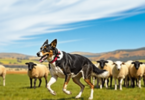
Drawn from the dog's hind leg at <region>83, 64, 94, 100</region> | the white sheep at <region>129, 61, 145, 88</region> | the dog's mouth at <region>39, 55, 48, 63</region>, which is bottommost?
the white sheep at <region>129, 61, 145, 88</region>

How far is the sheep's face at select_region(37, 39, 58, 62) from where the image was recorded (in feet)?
27.9

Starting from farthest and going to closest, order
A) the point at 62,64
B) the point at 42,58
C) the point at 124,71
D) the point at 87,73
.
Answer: the point at 124,71, the point at 87,73, the point at 62,64, the point at 42,58

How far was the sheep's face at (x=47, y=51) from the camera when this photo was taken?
8.51 meters

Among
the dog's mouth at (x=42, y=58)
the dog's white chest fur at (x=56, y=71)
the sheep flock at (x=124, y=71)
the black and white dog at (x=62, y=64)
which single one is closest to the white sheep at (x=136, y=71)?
the sheep flock at (x=124, y=71)

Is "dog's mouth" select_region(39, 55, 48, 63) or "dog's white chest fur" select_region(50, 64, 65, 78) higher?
"dog's mouth" select_region(39, 55, 48, 63)

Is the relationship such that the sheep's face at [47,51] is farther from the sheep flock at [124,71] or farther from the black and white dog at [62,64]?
the sheep flock at [124,71]

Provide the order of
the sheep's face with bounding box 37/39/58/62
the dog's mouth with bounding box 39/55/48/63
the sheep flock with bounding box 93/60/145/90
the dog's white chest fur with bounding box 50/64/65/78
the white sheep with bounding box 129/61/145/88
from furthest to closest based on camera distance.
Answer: the white sheep with bounding box 129/61/145/88 → the sheep flock with bounding box 93/60/145/90 → the dog's white chest fur with bounding box 50/64/65/78 → the sheep's face with bounding box 37/39/58/62 → the dog's mouth with bounding box 39/55/48/63

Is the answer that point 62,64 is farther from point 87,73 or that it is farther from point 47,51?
point 87,73

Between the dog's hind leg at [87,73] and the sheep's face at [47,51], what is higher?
the sheep's face at [47,51]

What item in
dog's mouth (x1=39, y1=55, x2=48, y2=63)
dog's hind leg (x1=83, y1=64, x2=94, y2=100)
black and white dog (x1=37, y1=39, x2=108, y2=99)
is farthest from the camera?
dog's hind leg (x1=83, y1=64, x2=94, y2=100)

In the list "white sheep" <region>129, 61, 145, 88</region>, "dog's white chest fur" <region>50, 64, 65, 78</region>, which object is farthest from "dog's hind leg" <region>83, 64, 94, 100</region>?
"white sheep" <region>129, 61, 145, 88</region>

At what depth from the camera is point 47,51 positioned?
8680 millimetres

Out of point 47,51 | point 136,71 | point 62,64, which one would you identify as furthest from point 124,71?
point 47,51

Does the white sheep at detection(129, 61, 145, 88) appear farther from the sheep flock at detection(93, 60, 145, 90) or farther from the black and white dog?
the black and white dog
